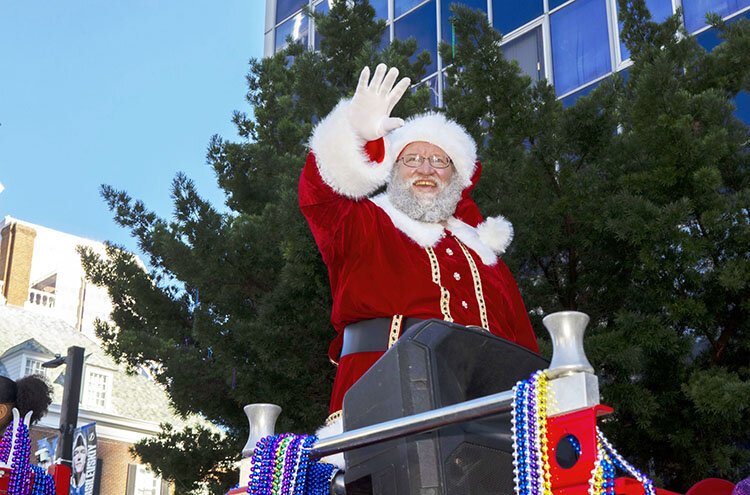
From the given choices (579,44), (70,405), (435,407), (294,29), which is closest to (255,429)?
(435,407)

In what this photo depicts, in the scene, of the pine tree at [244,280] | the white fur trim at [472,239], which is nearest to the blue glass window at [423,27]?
the pine tree at [244,280]

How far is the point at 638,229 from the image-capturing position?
5129 mm

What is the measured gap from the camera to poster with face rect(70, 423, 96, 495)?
425 inches

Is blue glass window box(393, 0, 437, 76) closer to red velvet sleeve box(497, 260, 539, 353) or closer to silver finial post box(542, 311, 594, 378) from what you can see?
red velvet sleeve box(497, 260, 539, 353)

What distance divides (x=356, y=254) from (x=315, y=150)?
0.48 m

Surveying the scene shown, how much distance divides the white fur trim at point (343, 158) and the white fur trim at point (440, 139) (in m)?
0.37

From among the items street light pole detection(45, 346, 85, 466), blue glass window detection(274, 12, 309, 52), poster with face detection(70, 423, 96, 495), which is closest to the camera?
street light pole detection(45, 346, 85, 466)

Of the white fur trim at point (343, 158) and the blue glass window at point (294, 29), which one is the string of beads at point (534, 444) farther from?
the blue glass window at point (294, 29)

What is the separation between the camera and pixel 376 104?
3.75 meters

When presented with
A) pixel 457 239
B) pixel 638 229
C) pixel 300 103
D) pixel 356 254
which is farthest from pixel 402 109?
pixel 356 254

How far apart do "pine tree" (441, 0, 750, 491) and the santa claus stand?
1.34 meters

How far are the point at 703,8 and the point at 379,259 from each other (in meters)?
9.00

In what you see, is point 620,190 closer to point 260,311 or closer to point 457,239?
point 457,239

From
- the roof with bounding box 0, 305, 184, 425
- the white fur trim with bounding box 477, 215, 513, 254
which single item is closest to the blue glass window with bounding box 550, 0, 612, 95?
the white fur trim with bounding box 477, 215, 513, 254
